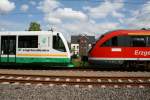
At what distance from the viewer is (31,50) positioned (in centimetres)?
2056

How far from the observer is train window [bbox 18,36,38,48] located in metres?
20.7

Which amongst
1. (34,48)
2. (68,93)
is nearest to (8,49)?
(34,48)

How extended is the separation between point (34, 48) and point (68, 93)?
9.91 metres

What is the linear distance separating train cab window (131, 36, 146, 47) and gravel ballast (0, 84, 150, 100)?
8.00m

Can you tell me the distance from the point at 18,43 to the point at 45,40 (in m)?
1.93

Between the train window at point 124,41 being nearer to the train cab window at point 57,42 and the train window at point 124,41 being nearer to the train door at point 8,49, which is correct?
the train cab window at point 57,42

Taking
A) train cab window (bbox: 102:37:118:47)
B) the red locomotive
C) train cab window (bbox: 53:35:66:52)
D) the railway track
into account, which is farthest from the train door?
train cab window (bbox: 102:37:118:47)

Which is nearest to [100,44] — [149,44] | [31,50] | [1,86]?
[149,44]

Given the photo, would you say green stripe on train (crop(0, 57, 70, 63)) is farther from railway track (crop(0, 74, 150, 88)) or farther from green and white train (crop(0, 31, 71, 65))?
railway track (crop(0, 74, 150, 88))

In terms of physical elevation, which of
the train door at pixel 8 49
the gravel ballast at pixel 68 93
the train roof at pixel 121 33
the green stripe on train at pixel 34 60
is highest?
the train roof at pixel 121 33

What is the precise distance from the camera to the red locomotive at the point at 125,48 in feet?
65.0

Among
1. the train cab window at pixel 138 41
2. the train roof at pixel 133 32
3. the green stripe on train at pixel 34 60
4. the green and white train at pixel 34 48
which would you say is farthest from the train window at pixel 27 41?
the train cab window at pixel 138 41

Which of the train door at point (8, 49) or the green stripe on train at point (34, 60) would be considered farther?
the train door at point (8, 49)

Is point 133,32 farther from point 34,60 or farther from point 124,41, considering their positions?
point 34,60
